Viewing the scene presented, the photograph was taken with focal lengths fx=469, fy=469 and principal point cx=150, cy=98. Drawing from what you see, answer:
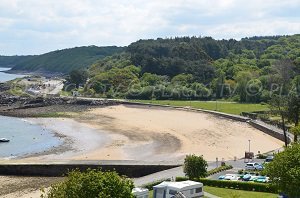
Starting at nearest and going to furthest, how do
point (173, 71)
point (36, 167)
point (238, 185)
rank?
point (238, 185)
point (36, 167)
point (173, 71)

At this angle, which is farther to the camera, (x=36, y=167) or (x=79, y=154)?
(x=79, y=154)

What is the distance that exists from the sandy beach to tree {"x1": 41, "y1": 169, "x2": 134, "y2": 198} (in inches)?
1288

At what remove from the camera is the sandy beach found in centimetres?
6013

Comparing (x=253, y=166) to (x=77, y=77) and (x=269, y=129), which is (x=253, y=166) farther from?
(x=77, y=77)

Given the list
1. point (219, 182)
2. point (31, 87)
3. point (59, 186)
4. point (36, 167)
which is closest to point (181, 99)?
point (31, 87)

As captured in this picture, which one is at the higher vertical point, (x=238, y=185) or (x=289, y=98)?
(x=289, y=98)

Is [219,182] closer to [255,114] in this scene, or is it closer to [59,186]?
[59,186]

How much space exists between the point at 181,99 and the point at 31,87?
62066 millimetres

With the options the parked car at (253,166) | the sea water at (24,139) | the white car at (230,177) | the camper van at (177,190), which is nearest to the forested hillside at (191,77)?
the sea water at (24,139)

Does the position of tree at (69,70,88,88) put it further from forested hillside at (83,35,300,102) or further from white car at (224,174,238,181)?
white car at (224,174,238,181)

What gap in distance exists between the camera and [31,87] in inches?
6412

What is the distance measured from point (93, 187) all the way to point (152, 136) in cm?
5151

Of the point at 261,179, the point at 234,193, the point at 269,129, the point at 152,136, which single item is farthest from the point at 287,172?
the point at 269,129

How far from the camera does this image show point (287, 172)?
2948cm
